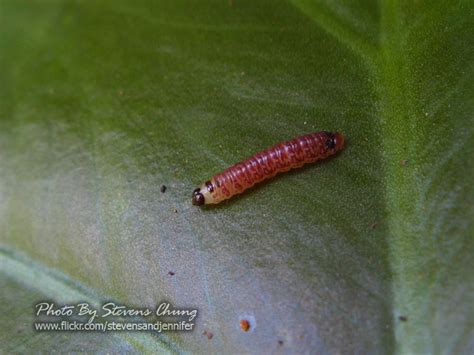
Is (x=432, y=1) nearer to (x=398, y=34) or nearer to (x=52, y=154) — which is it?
(x=398, y=34)

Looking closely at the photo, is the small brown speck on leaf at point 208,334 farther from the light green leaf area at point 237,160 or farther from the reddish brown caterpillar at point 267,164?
the reddish brown caterpillar at point 267,164

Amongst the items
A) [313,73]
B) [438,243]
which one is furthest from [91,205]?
[438,243]

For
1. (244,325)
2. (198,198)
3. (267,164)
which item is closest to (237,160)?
(267,164)

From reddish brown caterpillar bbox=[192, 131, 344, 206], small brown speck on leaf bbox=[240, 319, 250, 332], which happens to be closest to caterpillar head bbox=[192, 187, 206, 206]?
reddish brown caterpillar bbox=[192, 131, 344, 206]

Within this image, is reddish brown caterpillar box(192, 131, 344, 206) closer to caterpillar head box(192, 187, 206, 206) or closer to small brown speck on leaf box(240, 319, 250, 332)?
caterpillar head box(192, 187, 206, 206)

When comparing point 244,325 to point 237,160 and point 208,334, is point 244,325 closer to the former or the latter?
point 208,334

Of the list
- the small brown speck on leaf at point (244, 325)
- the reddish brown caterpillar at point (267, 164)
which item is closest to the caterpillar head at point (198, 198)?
the reddish brown caterpillar at point (267, 164)
